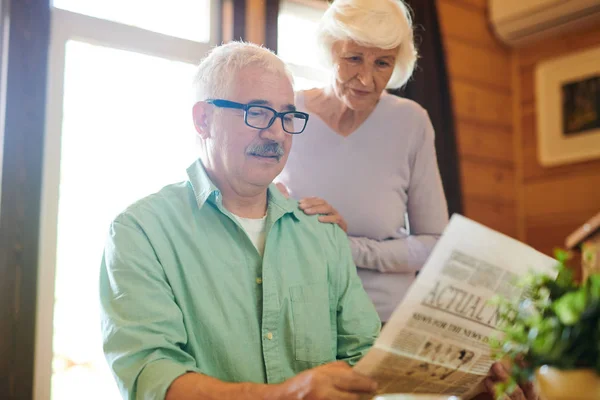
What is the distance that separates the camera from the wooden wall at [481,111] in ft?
10.0

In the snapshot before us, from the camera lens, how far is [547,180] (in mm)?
3162

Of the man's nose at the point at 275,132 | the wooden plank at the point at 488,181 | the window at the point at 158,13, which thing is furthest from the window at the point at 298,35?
the man's nose at the point at 275,132

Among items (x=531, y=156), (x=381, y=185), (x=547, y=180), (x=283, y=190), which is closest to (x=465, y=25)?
(x=531, y=156)

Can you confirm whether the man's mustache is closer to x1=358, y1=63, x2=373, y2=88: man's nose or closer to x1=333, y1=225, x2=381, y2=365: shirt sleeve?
x1=333, y1=225, x2=381, y2=365: shirt sleeve

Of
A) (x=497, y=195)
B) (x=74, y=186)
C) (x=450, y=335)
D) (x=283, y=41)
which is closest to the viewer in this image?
(x=450, y=335)

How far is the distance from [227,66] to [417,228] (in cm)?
77

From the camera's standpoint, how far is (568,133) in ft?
9.85

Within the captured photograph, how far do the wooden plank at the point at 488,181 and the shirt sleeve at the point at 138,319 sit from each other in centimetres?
214

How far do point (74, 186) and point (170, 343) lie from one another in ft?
3.62

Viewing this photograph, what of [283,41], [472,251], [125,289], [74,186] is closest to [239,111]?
[125,289]

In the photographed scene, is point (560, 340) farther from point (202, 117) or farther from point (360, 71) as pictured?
point (360, 71)

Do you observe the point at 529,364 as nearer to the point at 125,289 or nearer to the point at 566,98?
the point at 125,289

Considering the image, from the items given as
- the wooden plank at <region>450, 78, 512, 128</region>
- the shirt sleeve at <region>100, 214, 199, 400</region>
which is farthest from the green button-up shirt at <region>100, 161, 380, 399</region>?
the wooden plank at <region>450, 78, 512, 128</region>

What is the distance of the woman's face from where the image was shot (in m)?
1.66
